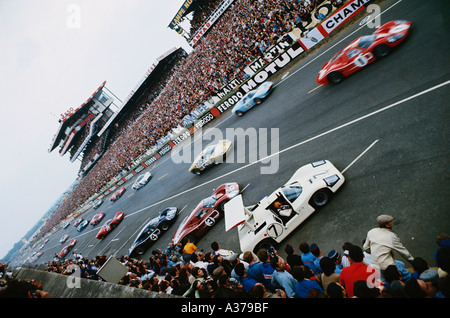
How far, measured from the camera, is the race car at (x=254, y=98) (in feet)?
53.2

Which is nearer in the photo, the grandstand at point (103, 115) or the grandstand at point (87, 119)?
the grandstand at point (103, 115)

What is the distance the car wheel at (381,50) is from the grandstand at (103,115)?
3697 centimetres

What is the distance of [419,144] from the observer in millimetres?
6180

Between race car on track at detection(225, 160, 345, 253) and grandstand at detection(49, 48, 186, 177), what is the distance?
39.6m

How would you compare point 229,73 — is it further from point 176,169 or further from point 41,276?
point 41,276

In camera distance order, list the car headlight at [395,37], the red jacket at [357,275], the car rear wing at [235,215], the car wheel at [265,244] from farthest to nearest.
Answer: the car headlight at [395,37], the car wheel at [265,244], the car rear wing at [235,215], the red jacket at [357,275]

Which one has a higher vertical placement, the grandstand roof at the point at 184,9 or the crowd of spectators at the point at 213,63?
the grandstand roof at the point at 184,9

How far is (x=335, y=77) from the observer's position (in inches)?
428

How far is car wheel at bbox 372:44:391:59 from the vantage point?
9500mm

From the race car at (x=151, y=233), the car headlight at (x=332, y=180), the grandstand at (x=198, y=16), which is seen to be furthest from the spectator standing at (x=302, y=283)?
the grandstand at (x=198, y=16)

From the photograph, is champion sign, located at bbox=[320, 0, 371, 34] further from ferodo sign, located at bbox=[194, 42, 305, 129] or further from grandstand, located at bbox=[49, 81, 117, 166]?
grandstand, located at bbox=[49, 81, 117, 166]

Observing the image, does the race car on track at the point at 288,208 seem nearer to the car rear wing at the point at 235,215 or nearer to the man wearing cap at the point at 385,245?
the car rear wing at the point at 235,215

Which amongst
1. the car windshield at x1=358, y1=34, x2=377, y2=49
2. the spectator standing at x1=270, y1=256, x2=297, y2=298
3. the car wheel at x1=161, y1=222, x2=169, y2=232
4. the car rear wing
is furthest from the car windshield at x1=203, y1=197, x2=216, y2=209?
the car windshield at x1=358, y1=34, x2=377, y2=49
